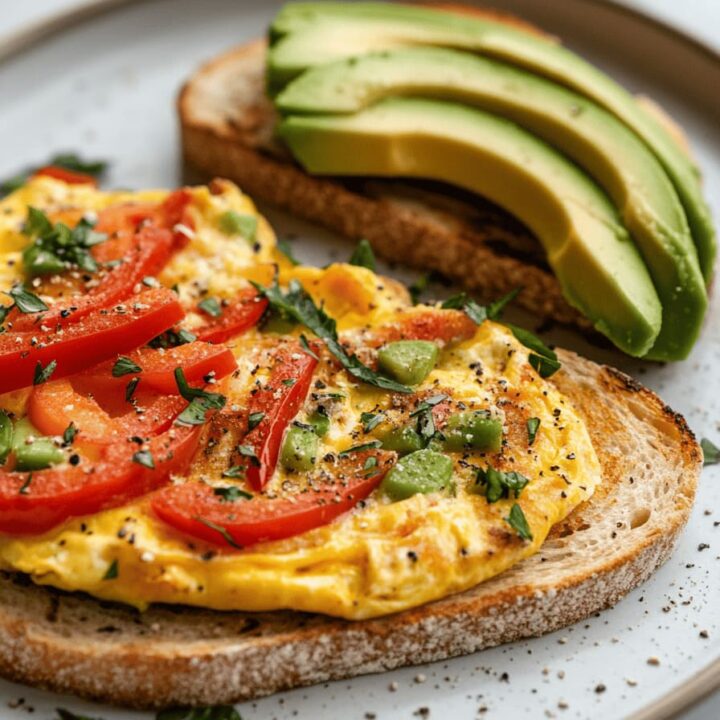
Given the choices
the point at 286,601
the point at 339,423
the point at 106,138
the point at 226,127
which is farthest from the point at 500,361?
the point at 106,138

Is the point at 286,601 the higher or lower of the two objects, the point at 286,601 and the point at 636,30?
the lower

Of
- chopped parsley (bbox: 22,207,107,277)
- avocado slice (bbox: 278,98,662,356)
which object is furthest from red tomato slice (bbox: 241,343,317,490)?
avocado slice (bbox: 278,98,662,356)

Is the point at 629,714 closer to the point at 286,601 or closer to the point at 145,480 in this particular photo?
the point at 286,601

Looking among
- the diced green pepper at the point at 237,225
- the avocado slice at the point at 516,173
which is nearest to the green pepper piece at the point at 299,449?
the diced green pepper at the point at 237,225

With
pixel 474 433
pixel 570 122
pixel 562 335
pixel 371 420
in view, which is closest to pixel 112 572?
pixel 371 420

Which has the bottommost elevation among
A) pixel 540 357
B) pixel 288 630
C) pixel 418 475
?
pixel 288 630

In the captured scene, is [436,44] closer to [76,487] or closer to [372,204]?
[372,204]

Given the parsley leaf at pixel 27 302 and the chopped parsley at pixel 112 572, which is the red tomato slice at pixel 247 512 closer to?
the chopped parsley at pixel 112 572
